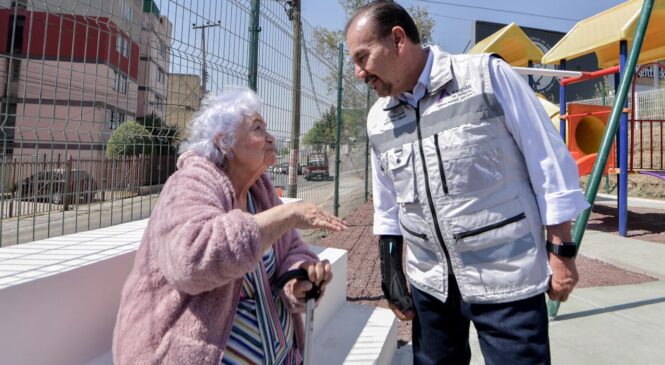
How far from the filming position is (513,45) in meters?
10.1

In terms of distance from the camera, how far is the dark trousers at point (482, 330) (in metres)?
1.42

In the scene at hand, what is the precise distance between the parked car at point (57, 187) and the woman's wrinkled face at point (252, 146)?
1080mm

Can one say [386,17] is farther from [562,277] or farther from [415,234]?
[562,277]

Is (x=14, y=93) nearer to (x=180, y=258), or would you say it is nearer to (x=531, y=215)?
(x=180, y=258)

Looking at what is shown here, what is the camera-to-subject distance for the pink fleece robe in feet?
3.88

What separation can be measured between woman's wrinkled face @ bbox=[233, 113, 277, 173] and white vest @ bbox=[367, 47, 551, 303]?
56 cm

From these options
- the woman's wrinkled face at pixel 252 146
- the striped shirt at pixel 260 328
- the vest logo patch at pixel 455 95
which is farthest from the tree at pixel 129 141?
the vest logo patch at pixel 455 95

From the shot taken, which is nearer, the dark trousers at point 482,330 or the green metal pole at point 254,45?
the dark trousers at point 482,330

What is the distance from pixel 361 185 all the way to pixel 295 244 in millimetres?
8638

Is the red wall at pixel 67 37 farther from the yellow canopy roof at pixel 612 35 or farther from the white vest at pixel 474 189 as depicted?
the yellow canopy roof at pixel 612 35

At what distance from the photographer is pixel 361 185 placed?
10.4m

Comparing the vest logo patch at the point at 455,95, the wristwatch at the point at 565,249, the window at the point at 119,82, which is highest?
the window at the point at 119,82

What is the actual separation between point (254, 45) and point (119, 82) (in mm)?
1527

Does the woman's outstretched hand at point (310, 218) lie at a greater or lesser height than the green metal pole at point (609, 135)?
lesser
